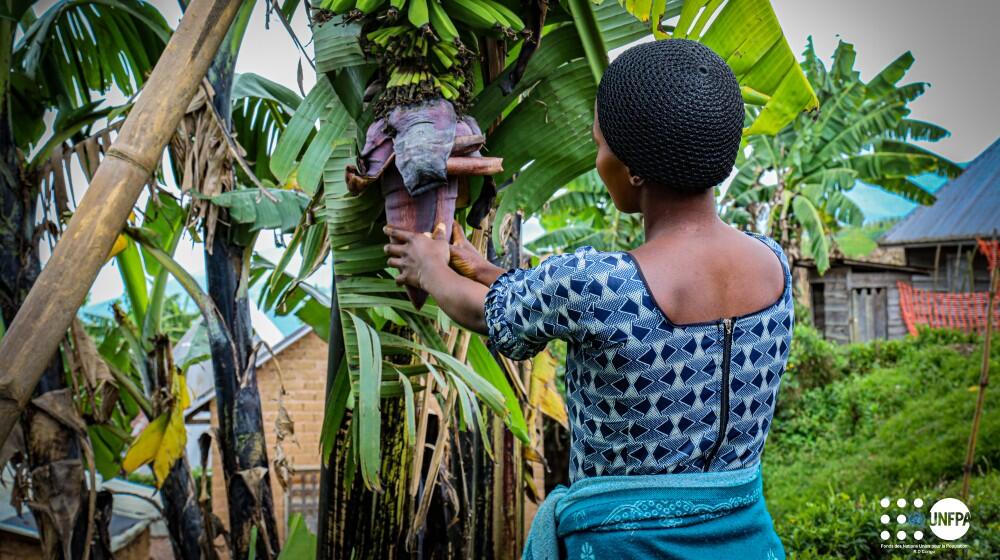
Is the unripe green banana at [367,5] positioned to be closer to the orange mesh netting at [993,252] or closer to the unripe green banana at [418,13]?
the unripe green banana at [418,13]

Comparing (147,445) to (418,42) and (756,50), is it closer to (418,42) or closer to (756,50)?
(418,42)

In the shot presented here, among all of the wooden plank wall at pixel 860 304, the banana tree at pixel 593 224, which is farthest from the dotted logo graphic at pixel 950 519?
the wooden plank wall at pixel 860 304

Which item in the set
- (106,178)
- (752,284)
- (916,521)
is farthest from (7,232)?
(916,521)

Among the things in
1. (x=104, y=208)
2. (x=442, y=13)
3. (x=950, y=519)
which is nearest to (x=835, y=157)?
(x=950, y=519)

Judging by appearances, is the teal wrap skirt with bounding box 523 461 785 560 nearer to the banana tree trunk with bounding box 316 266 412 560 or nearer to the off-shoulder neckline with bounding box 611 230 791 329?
the off-shoulder neckline with bounding box 611 230 791 329

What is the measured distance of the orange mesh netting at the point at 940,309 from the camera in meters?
10.1

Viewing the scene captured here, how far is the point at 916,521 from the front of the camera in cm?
380

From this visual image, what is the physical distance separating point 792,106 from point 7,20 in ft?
6.53

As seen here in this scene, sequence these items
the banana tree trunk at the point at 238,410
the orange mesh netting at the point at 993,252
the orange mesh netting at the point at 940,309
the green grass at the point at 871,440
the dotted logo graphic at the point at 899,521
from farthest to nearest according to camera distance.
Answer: the orange mesh netting at the point at 940,309 < the orange mesh netting at the point at 993,252 < the green grass at the point at 871,440 < the dotted logo graphic at the point at 899,521 < the banana tree trunk at the point at 238,410

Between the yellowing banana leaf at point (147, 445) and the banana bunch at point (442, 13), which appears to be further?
the yellowing banana leaf at point (147, 445)

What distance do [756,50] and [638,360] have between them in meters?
0.76

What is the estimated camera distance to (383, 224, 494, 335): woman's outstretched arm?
108cm

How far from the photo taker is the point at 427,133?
3.50 feet

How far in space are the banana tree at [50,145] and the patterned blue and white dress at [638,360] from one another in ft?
5.18
